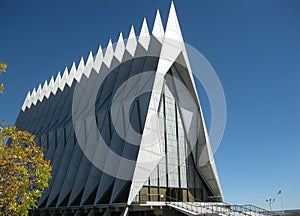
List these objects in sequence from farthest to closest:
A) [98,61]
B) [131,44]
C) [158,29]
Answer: [98,61] < [131,44] < [158,29]

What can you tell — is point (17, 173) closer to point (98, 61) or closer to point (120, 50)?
point (120, 50)

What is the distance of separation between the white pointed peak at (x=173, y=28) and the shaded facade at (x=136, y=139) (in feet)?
0.39

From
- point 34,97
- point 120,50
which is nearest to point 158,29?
point 120,50

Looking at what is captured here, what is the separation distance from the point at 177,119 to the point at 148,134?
21.5ft

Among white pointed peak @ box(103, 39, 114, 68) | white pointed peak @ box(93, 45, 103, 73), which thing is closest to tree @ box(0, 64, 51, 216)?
white pointed peak @ box(103, 39, 114, 68)

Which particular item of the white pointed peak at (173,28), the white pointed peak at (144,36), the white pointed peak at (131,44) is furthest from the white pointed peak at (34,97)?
the white pointed peak at (173,28)

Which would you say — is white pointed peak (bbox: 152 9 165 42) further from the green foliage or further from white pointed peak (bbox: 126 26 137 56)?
the green foliage

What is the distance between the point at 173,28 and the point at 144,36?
14.8 ft

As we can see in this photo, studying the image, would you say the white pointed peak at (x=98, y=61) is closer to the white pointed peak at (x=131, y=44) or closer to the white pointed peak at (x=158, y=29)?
the white pointed peak at (x=131, y=44)

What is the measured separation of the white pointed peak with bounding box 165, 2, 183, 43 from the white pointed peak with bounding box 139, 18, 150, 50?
145 inches

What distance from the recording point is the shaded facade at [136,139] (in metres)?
27.3

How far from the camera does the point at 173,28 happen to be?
32.6 metres

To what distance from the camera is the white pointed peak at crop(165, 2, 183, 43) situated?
31.9 meters

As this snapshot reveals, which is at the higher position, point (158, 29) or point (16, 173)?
point (158, 29)
